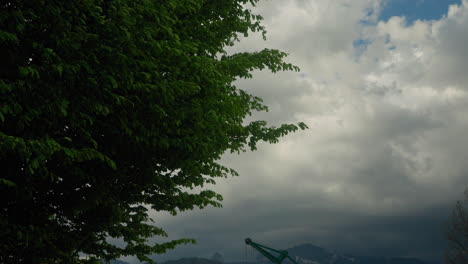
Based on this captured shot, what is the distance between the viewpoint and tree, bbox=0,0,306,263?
→ 8453mm

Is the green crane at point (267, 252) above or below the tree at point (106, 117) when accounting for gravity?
below

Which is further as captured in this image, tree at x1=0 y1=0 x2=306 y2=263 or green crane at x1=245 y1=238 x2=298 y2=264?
green crane at x1=245 y1=238 x2=298 y2=264

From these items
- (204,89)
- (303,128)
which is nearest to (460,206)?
(303,128)

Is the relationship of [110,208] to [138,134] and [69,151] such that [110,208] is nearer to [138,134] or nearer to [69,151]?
[138,134]

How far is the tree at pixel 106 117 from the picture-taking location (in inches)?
333

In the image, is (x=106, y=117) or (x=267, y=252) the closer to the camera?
(x=106, y=117)

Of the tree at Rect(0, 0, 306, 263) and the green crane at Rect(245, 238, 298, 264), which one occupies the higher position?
the tree at Rect(0, 0, 306, 263)

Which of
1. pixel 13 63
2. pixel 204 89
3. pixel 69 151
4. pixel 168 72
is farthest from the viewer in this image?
pixel 204 89

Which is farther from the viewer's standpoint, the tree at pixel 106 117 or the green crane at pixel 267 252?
the green crane at pixel 267 252

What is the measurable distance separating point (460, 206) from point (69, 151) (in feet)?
249

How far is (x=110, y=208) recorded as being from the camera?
12.8m

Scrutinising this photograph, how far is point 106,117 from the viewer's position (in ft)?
33.6

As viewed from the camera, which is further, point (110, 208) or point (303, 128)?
point (303, 128)

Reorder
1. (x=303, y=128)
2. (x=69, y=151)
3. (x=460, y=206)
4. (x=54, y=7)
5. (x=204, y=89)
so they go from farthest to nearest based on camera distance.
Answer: (x=460, y=206)
(x=303, y=128)
(x=204, y=89)
(x=54, y=7)
(x=69, y=151)
